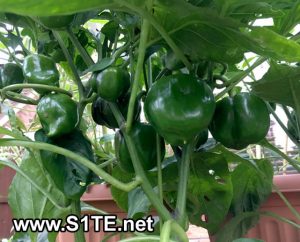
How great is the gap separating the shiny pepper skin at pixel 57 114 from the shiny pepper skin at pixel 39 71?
2 centimetres

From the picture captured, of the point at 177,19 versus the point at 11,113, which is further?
the point at 11,113

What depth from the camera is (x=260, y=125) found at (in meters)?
0.41

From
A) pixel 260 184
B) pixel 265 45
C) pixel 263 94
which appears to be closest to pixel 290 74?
pixel 263 94

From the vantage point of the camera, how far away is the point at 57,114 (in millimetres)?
371

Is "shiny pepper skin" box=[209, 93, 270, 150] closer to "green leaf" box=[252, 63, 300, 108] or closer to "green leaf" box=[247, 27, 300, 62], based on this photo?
"green leaf" box=[252, 63, 300, 108]

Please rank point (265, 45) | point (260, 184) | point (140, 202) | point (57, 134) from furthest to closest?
point (260, 184) → point (140, 202) → point (57, 134) → point (265, 45)

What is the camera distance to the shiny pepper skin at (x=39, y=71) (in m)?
0.40

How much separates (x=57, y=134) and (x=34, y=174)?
0.53ft

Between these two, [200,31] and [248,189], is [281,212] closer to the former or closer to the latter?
[248,189]

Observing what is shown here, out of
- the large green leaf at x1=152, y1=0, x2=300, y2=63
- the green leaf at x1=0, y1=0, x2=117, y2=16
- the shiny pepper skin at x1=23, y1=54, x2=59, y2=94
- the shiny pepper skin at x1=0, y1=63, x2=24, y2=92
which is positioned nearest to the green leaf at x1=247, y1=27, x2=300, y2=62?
the large green leaf at x1=152, y1=0, x2=300, y2=63

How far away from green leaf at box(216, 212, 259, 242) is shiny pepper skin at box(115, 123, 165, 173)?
0.79ft

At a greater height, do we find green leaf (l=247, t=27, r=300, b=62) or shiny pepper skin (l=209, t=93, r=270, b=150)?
green leaf (l=247, t=27, r=300, b=62)

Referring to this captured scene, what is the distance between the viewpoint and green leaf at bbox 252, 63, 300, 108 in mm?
406

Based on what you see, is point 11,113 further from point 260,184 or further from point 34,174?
point 260,184
